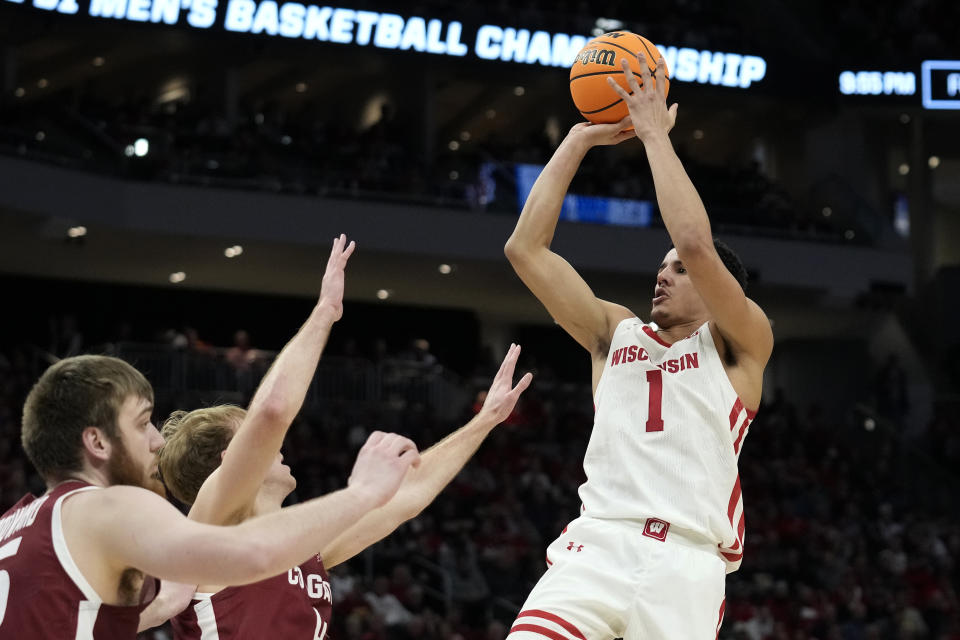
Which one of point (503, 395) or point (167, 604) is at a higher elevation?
point (503, 395)

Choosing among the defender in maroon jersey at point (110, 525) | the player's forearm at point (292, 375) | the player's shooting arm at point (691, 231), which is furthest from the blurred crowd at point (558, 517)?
the defender in maroon jersey at point (110, 525)

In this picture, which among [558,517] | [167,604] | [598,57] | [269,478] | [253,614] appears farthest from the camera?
[558,517]

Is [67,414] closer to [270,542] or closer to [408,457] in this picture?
[270,542]

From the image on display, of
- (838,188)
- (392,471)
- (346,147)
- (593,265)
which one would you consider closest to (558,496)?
(593,265)

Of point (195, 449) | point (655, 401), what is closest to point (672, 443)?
point (655, 401)

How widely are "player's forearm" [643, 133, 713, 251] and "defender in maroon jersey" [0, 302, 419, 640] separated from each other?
1.43m

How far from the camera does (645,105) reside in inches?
181

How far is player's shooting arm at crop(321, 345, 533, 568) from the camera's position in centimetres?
463

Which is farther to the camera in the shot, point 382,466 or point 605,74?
point 605,74

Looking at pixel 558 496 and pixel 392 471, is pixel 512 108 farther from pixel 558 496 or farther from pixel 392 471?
pixel 392 471

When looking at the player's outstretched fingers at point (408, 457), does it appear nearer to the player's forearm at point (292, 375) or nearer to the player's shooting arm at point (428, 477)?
the player's forearm at point (292, 375)

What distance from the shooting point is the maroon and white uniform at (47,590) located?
123 inches

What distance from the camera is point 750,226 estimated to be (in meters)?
23.9

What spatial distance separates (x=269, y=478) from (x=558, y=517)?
13.8 metres
